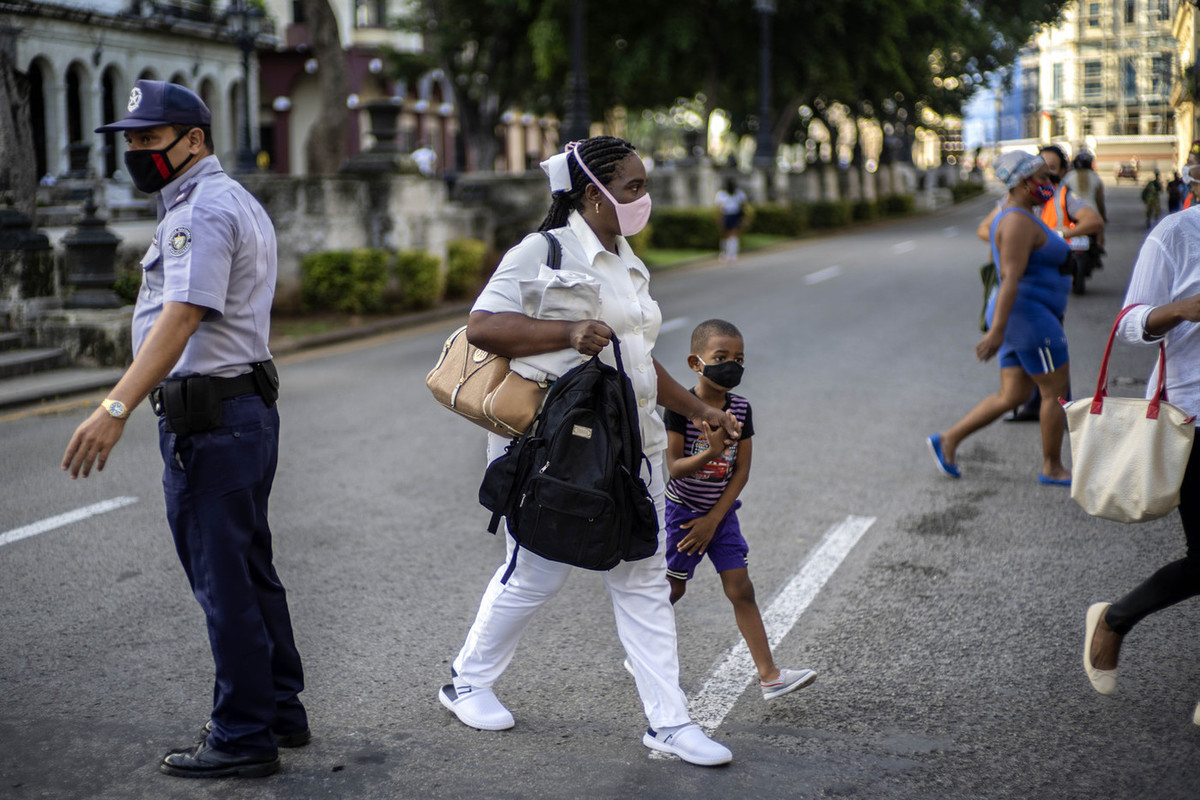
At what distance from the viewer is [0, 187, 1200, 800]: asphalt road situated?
361 cm

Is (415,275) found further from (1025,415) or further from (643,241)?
(1025,415)

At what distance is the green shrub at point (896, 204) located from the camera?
147 feet

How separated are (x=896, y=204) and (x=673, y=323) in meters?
33.4

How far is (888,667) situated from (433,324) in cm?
1211

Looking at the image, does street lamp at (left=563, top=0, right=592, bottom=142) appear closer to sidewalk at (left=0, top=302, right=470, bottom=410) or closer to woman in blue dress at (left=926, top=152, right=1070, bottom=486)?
sidewalk at (left=0, top=302, right=470, bottom=410)

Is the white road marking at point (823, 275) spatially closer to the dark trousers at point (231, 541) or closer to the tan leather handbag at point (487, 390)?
the tan leather handbag at point (487, 390)

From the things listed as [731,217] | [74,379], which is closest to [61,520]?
[74,379]

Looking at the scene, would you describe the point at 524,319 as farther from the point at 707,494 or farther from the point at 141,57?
the point at 141,57

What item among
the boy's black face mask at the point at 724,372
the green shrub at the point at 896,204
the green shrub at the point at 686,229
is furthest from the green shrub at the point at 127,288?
the green shrub at the point at 896,204

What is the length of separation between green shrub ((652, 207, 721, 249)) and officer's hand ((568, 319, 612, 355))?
24.1 meters

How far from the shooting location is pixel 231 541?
3.49 m

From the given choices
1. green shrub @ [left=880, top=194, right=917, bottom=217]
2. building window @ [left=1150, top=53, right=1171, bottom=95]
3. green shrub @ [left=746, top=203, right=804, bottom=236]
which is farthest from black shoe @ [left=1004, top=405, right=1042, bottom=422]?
green shrub @ [left=880, top=194, right=917, bottom=217]

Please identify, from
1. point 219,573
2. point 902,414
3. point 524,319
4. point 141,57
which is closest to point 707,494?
point 524,319

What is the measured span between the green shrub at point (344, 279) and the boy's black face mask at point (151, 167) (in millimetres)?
12369
